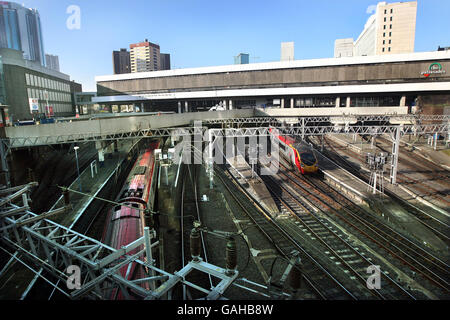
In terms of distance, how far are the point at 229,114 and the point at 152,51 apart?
154m

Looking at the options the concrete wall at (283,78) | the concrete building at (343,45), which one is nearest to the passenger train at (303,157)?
the concrete wall at (283,78)

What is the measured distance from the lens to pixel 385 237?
15766 millimetres

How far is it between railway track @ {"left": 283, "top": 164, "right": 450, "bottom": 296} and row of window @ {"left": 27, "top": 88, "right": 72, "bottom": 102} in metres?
50.5

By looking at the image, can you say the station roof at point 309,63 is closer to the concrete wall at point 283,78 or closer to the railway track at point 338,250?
the concrete wall at point 283,78

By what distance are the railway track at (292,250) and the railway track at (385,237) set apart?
4.22 m

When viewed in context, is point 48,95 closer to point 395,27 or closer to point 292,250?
point 292,250

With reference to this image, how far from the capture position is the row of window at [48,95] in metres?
49.6

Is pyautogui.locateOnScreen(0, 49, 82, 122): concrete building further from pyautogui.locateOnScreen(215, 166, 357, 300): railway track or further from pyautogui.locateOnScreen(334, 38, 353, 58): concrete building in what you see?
pyautogui.locateOnScreen(334, 38, 353, 58): concrete building

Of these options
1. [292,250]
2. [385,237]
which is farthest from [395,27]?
[292,250]

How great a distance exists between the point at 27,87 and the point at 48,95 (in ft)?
28.2

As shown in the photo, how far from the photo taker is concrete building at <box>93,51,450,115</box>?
46.9 m

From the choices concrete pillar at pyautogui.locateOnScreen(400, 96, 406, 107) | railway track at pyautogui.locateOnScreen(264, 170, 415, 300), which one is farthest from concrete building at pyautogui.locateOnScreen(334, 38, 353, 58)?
railway track at pyautogui.locateOnScreen(264, 170, 415, 300)
